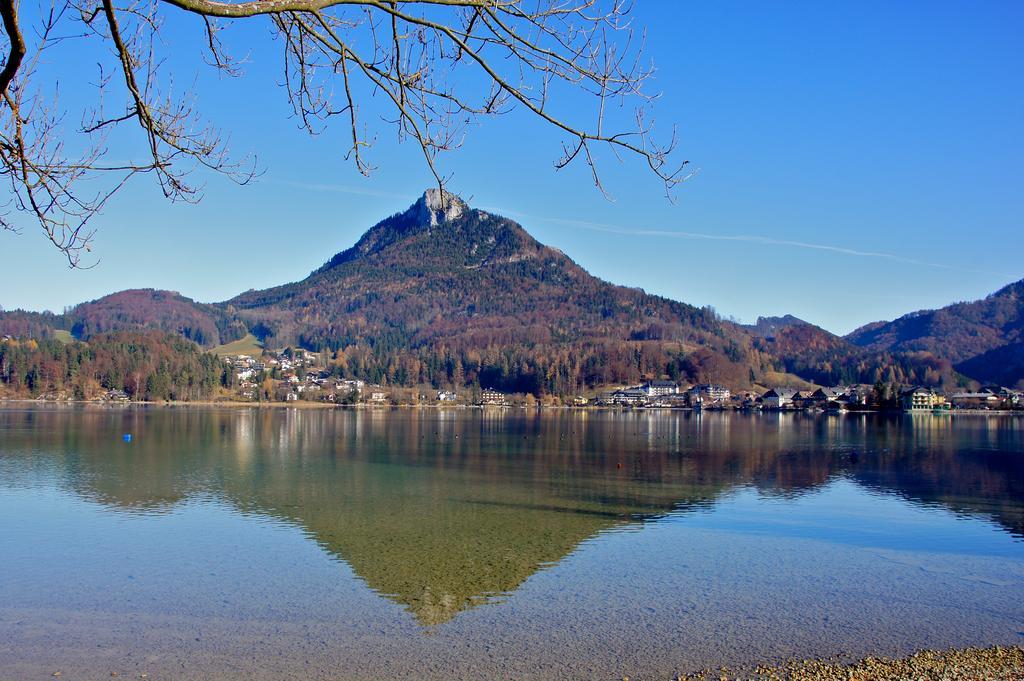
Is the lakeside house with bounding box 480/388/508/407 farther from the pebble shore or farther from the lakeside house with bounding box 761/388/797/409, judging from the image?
the pebble shore

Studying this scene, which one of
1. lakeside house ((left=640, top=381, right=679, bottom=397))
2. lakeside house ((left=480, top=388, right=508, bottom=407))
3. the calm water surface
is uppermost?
lakeside house ((left=640, top=381, right=679, bottom=397))

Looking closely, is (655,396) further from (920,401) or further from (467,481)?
(467,481)

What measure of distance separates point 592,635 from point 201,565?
8194 mm

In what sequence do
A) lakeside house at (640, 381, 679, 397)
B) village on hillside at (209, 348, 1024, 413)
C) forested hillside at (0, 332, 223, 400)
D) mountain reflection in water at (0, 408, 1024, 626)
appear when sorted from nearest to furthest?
mountain reflection in water at (0, 408, 1024, 626)
village on hillside at (209, 348, 1024, 413)
forested hillside at (0, 332, 223, 400)
lakeside house at (640, 381, 679, 397)

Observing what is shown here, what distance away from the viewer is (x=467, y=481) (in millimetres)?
28047

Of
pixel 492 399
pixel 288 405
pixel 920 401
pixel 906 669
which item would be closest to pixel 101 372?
pixel 288 405

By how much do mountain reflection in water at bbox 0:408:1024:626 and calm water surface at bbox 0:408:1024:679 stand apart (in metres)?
0.16

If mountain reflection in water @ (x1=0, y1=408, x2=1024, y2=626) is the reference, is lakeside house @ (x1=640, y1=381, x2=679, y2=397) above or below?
above

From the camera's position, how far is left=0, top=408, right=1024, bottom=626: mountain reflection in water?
15.8m

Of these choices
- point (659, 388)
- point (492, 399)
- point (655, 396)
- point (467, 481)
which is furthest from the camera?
point (659, 388)

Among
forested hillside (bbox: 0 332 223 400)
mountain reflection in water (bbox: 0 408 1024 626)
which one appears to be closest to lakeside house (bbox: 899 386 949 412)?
mountain reflection in water (bbox: 0 408 1024 626)

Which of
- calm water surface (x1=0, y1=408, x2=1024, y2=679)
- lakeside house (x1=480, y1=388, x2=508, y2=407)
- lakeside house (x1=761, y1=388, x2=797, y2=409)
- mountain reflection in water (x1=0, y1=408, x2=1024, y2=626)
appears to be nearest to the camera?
calm water surface (x1=0, y1=408, x2=1024, y2=679)

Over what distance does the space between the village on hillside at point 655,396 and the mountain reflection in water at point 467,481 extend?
73.7 meters

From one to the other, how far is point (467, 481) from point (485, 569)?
1366 centimetres
